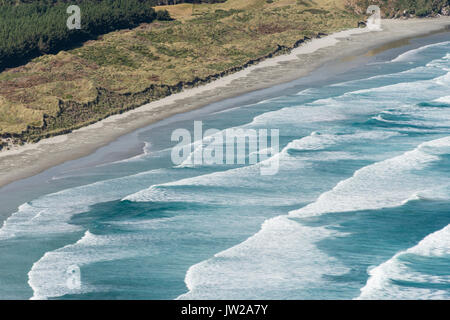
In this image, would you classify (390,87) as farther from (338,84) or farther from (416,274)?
(416,274)

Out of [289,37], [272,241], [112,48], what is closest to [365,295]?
[272,241]

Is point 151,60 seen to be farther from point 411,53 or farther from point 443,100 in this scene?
point 443,100

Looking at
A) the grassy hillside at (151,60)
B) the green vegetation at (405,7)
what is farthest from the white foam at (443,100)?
the green vegetation at (405,7)

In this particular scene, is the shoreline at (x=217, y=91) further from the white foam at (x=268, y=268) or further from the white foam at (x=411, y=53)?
the white foam at (x=268, y=268)

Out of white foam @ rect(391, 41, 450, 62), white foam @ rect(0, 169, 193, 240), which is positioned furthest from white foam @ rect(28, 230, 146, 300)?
white foam @ rect(391, 41, 450, 62)

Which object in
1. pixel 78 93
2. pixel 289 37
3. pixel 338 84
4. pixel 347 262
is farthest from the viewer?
pixel 289 37

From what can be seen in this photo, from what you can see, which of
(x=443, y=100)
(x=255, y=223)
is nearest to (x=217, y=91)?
(x=443, y=100)

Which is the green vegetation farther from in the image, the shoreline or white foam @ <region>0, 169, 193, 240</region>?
white foam @ <region>0, 169, 193, 240</region>
